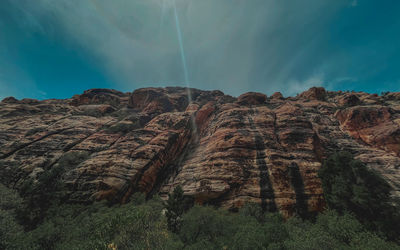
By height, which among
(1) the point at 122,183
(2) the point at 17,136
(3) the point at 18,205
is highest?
(2) the point at 17,136

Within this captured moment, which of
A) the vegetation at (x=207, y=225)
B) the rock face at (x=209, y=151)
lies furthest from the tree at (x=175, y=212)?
the rock face at (x=209, y=151)

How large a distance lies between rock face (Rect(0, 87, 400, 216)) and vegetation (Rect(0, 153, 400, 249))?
7.46 feet

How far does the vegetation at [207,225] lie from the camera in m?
11.5

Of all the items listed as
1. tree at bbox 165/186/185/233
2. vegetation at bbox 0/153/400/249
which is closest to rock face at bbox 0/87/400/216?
vegetation at bbox 0/153/400/249

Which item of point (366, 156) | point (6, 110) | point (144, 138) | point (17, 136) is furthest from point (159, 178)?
point (6, 110)

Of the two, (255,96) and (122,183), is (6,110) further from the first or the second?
(255,96)

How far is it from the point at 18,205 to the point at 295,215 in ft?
109

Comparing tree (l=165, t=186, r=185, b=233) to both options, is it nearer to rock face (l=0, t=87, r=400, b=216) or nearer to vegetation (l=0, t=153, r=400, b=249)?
vegetation (l=0, t=153, r=400, b=249)

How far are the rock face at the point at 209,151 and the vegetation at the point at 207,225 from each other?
2.27 meters

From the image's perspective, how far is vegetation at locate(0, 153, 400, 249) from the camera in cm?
1151

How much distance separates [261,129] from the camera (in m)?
29.6

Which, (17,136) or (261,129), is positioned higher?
(261,129)

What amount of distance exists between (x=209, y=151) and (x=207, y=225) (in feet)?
42.7

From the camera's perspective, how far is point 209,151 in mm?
26844
